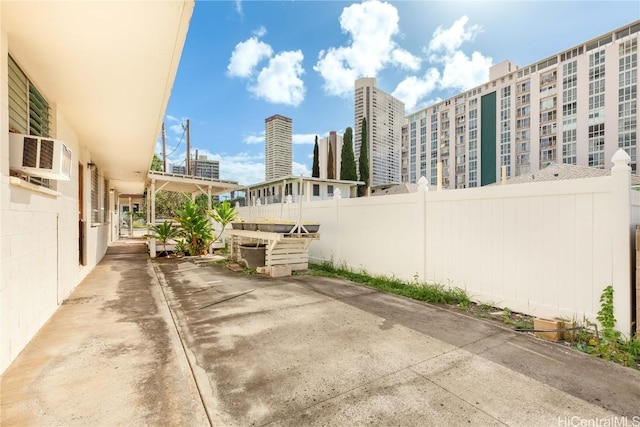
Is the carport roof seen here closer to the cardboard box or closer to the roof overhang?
the roof overhang

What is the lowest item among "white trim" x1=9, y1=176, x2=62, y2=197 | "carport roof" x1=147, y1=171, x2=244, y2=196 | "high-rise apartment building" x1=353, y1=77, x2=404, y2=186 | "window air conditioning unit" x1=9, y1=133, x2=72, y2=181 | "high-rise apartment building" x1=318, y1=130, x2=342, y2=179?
"white trim" x1=9, y1=176, x2=62, y2=197

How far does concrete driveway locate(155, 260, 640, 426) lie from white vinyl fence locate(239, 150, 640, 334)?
0.76 metres

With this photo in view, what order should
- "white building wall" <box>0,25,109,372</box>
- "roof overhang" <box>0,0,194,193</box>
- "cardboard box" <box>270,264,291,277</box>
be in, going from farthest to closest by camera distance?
"cardboard box" <box>270,264,291,277</box>, "white building wall" <box>0,25,109,372</box>, "roof overhang" <box>0,0,194,193</box>

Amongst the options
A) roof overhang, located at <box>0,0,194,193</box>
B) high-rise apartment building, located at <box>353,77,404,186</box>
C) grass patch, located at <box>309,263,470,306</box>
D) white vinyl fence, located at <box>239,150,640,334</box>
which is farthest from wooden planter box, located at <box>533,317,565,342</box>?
high-rise apartment building, located at <box>353,77,404,186</box>

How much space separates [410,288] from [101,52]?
5339 millimetres

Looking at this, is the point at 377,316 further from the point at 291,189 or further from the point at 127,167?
the point at 291,189

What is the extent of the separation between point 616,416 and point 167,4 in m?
4.31

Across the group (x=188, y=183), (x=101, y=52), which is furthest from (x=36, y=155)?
(x=188, y=183)

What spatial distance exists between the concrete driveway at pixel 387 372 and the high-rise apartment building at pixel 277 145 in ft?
105

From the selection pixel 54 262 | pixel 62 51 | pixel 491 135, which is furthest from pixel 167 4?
pixel 491 135

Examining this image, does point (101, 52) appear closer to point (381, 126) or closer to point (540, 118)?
point (540, 118)

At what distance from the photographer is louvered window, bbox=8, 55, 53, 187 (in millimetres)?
2967

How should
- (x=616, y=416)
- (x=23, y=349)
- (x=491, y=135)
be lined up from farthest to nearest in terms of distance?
(x=491, y=135) → (x=23, y=349) → (x=616, y=416)

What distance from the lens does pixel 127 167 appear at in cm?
966
